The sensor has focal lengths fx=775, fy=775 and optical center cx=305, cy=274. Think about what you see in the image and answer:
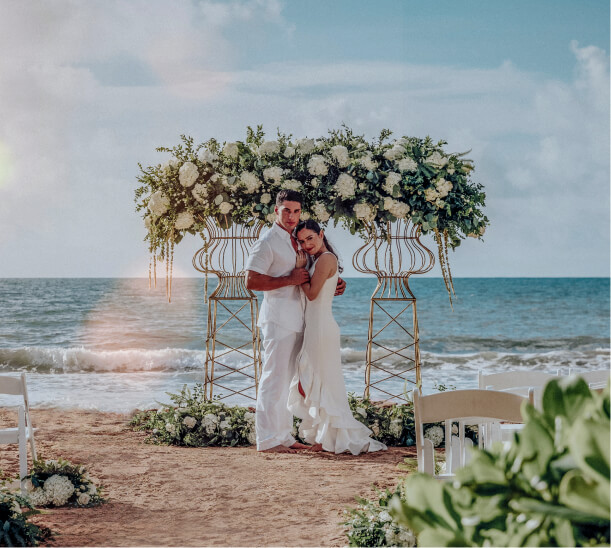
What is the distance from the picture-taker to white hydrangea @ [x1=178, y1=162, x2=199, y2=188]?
19.8 feet

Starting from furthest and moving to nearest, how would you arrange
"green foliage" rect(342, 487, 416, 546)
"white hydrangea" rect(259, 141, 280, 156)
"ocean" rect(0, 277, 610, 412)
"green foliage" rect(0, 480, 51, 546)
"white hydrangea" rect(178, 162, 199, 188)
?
1. "ocean" rect(0, 277, 610, 412)
2. "white hydrangea" rect(259, 141, 280, 156)
3. "white hydrangea" rect(178, 162, 199, 188)
4. "green foliage" rect(0, 480, 51, 546)
5. "green foliage" rect(342, 487, 416, 546)

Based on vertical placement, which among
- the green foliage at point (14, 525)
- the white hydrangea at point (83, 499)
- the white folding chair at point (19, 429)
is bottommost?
the white hydrangea at point (83, 499)

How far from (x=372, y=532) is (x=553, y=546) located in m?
2.46

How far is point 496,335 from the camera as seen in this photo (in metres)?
22.9

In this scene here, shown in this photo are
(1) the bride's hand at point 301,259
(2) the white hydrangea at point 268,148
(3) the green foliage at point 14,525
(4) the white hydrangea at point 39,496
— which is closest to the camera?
(3) the green foliage at point 14,525

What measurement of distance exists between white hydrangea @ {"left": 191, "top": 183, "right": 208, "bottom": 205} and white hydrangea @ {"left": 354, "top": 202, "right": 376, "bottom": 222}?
3.90ft

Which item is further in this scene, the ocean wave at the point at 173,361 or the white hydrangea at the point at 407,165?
the ocean wave at the point at 173,361

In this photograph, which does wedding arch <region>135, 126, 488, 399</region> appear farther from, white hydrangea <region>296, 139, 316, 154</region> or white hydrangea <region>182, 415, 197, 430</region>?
white hydrangea <region>182, 415, 197, 430</region>

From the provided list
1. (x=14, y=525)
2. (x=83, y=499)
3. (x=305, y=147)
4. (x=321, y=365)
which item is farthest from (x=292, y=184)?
(x=14, y=525)

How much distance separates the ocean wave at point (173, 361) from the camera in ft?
47.4

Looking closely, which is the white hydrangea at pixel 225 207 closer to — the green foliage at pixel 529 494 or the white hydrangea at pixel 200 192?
the white hydrangea at pixel 200 192

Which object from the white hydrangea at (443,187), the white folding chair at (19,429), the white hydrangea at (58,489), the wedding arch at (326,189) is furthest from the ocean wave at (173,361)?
the white folding chair at (19,429)

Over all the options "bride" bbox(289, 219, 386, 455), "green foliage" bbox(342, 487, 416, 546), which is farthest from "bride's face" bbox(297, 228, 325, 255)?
"green foliage" bbox(342, 487, 416, 546)

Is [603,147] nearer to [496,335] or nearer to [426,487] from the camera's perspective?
[496,335]
